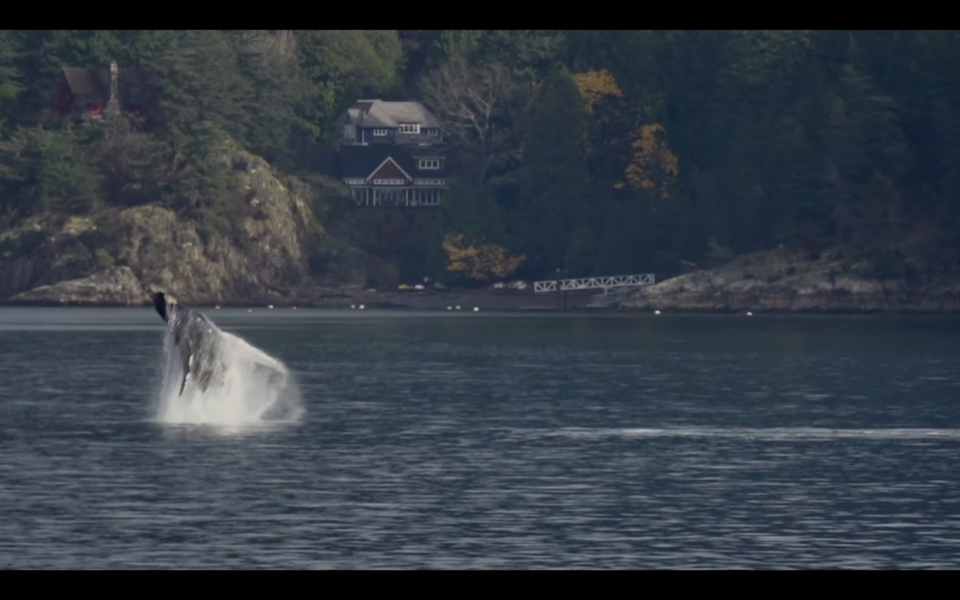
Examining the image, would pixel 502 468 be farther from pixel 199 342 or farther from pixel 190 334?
pixel 190 334

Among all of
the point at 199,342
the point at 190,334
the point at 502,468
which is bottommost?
the point at 502,468

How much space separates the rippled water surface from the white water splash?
1.44 m

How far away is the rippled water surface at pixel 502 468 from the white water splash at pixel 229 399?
4.74 feet

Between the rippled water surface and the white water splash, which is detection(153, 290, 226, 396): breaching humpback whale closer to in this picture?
the white water splash

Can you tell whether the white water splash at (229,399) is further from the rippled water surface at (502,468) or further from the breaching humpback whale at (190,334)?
the rippled water surface at (502,468)

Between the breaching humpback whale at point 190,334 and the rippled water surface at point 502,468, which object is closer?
the rippled water surface at point 502,468

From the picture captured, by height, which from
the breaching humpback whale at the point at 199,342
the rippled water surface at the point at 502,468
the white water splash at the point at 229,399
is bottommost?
the rippled water surface at the point at 502,468

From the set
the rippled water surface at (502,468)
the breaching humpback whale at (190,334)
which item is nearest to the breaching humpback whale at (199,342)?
the breaching humpback whale at (190,334)

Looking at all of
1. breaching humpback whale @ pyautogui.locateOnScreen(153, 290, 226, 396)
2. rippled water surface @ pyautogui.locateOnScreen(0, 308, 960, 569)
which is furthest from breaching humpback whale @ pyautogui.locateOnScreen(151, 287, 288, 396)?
rippled water surface @ pyautogui.locateOnScreen(0, 308, 960, 569)

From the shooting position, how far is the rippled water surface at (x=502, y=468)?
124ft

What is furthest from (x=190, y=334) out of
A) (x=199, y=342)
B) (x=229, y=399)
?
(x=229, y=399)

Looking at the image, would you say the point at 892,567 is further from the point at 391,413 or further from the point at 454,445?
the point at 391,413

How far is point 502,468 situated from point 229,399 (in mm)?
17415

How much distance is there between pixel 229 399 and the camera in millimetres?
68438
